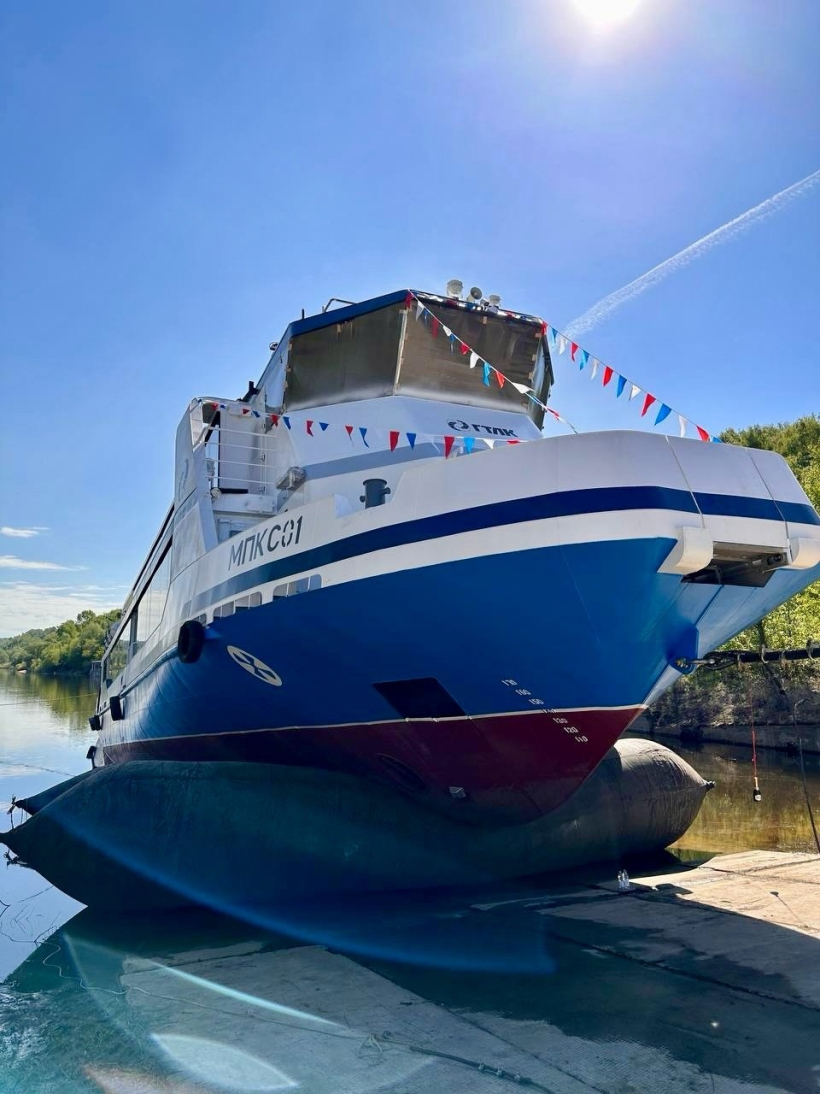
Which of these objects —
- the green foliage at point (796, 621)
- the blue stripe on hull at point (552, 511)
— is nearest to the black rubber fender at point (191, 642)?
the blue stripe on hull at point (552, 511)

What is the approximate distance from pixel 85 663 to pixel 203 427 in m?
89.3

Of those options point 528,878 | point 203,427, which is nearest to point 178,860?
point 528,878

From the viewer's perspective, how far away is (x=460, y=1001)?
496 centimetres

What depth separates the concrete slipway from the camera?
3957 mm

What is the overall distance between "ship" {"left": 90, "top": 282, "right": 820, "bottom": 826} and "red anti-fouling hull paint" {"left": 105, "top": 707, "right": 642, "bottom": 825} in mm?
22

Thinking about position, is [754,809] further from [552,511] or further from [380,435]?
[552,511]

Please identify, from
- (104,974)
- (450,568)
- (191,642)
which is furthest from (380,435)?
(104,974)

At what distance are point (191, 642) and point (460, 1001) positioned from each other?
4.65 m

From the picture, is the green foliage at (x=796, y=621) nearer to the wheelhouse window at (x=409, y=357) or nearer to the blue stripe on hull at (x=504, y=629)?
the wheelhouse window at (x=409, y=357)

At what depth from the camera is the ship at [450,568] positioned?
19.2 ft

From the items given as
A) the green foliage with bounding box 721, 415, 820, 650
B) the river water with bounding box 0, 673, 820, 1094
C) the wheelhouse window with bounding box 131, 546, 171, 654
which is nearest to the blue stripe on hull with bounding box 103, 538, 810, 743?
the river water with bounding box 0, 673, 820, 1094

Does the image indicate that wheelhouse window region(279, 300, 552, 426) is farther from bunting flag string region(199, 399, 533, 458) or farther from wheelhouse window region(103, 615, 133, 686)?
wheelhouse window region(103, 615, 133, 686)

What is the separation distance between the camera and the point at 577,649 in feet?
19.7

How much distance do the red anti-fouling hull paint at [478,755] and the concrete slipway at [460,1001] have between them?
93cm
